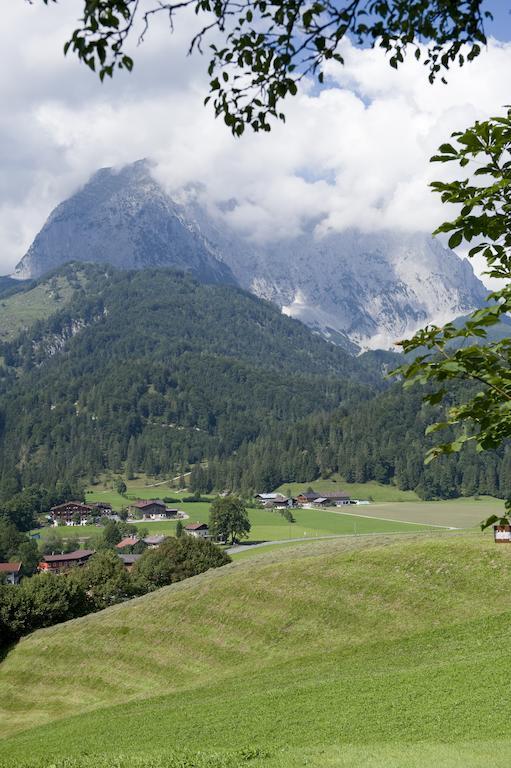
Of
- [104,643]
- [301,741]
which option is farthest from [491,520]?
[104,643]

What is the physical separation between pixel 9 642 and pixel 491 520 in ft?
228

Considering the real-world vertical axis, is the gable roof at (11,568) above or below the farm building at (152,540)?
below

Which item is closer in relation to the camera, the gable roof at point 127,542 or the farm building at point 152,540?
the gable roof at point 127,542

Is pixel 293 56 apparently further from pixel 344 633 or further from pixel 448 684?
pixel 344 633

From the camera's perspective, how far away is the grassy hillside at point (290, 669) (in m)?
24.1

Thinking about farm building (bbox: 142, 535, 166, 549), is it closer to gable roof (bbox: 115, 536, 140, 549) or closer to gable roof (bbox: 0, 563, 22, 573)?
gable roof (bbox: 115, 536, 140, 549)

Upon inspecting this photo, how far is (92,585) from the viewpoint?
79.6 meters

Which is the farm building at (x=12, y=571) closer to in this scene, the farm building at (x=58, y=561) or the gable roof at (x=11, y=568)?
the gable roof at (x=11, y=568)

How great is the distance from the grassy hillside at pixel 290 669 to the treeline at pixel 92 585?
4389 millimetres

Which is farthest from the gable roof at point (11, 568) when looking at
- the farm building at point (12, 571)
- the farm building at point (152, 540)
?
the farm building at point (152, 540)

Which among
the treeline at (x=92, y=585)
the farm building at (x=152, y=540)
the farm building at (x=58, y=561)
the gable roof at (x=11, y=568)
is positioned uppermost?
the treeline at (x=92, y=585)

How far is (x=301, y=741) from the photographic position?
85.4 ft

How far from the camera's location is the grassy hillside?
24141 millimetres

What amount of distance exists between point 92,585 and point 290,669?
1715 inches
